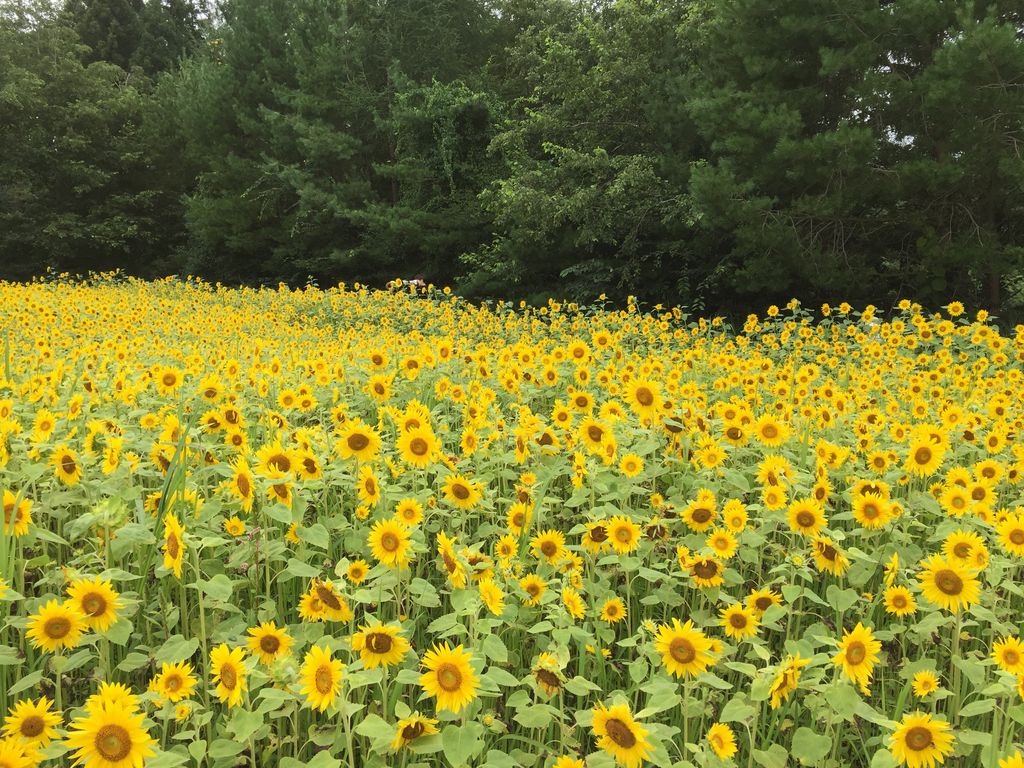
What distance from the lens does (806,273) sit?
Result: 899 centimetres

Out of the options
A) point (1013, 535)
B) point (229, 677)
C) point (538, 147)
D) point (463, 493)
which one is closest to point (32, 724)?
point (229, 677)

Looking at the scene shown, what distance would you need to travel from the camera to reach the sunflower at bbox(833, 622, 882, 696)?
129 centimetres

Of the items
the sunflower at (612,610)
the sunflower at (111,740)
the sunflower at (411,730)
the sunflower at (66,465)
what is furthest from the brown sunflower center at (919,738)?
the sunflower at (66,465)

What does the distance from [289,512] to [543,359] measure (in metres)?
2.50

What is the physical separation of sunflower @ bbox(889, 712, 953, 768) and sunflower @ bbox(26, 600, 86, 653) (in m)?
1.43

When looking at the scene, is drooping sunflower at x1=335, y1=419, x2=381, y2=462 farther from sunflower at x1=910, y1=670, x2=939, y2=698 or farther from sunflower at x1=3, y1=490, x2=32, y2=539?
sunflower at x1=910, y1=670, x2=939, y2=698

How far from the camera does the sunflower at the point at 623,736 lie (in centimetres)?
110

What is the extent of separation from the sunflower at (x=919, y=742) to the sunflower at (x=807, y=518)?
70 cm

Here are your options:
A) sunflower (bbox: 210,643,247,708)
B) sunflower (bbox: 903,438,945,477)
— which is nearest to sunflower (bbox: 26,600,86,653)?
sunflower (bbox: 210,643,247,708)

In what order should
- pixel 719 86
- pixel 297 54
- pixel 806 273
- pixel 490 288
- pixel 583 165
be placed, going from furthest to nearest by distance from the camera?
pixel 297 54 → pixel 490 288 → pixel 583 165 → pixel 719 86 → pixel 806 273

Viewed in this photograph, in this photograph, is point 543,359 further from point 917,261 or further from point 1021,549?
point 917,261

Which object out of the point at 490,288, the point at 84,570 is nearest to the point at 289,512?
the point at 84,570

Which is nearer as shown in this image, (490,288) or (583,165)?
(583,165)

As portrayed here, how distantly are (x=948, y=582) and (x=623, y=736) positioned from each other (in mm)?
892
